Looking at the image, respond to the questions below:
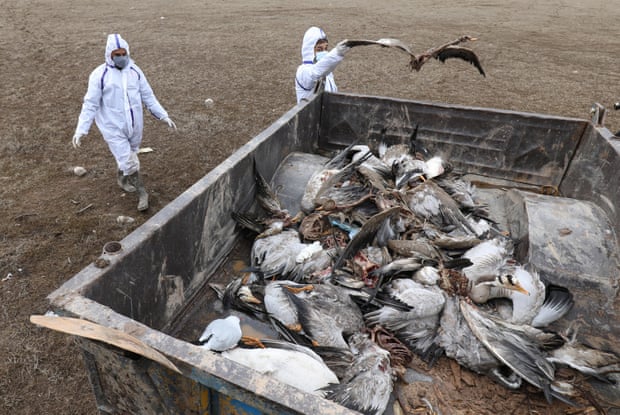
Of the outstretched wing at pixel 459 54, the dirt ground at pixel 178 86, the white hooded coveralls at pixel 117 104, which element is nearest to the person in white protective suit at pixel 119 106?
the white hooded coveralls at pixel 117 104

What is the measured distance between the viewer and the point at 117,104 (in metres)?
4.27

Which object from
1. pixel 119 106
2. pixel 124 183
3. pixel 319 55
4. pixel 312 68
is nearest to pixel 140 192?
pixel 124 183

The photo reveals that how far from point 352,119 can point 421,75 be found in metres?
6.17

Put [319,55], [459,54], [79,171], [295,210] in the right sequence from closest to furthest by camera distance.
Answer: [295,210]
[459,54]
[319,55]
[79,171]

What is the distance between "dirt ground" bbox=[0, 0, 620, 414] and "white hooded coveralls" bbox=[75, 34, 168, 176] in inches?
28.8

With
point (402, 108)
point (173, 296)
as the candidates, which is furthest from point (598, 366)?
point (402, 108)

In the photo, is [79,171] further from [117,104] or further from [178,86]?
[178,86]

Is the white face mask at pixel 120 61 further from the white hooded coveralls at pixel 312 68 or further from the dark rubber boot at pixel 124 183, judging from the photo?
the white hooded coveralls at pixel 312 68

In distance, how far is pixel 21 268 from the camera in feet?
11.9

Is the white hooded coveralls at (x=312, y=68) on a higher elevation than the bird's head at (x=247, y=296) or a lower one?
higher

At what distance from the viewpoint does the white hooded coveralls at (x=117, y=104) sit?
4105 millimetres

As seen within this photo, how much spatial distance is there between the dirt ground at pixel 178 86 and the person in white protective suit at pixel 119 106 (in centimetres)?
64

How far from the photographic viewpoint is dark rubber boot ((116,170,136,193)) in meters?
4.89

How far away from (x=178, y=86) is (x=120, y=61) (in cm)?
458
